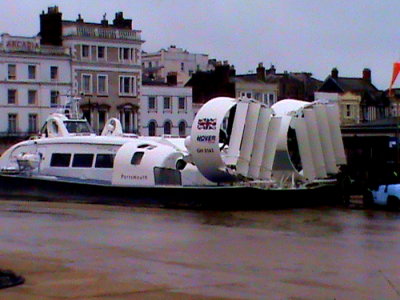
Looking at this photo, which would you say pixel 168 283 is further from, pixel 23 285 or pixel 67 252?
pixel 67 252

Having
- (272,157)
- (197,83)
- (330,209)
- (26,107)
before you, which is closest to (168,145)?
(272,157)

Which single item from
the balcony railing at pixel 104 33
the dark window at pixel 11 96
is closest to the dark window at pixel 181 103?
the balcony railing at pixel 104 33

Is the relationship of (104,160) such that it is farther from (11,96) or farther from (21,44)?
(21,44)

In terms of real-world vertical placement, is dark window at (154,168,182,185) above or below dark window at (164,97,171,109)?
below

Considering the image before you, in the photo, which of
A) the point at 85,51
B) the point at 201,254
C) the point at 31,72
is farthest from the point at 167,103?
the point at 201,254

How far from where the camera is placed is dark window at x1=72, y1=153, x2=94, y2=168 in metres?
35.5

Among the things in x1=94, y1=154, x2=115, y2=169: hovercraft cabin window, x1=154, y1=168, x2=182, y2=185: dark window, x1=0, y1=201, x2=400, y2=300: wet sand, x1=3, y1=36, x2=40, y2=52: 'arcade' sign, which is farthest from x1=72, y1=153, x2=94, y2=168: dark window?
x1=3, y1=36, x2=40, y2=52: 'arcade' sign

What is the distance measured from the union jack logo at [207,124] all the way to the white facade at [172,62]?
69609 mm

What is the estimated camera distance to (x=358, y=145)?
123ft

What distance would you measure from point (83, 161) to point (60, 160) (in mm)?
1111

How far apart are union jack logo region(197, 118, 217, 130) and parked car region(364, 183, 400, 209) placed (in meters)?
5.22

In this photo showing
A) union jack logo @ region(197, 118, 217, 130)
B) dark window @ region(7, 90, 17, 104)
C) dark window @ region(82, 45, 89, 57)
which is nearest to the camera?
union jack logo @ region(197, 118, 217, 130)

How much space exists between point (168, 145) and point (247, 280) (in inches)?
764

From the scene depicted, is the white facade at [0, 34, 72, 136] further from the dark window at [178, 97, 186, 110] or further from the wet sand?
the wet sand
